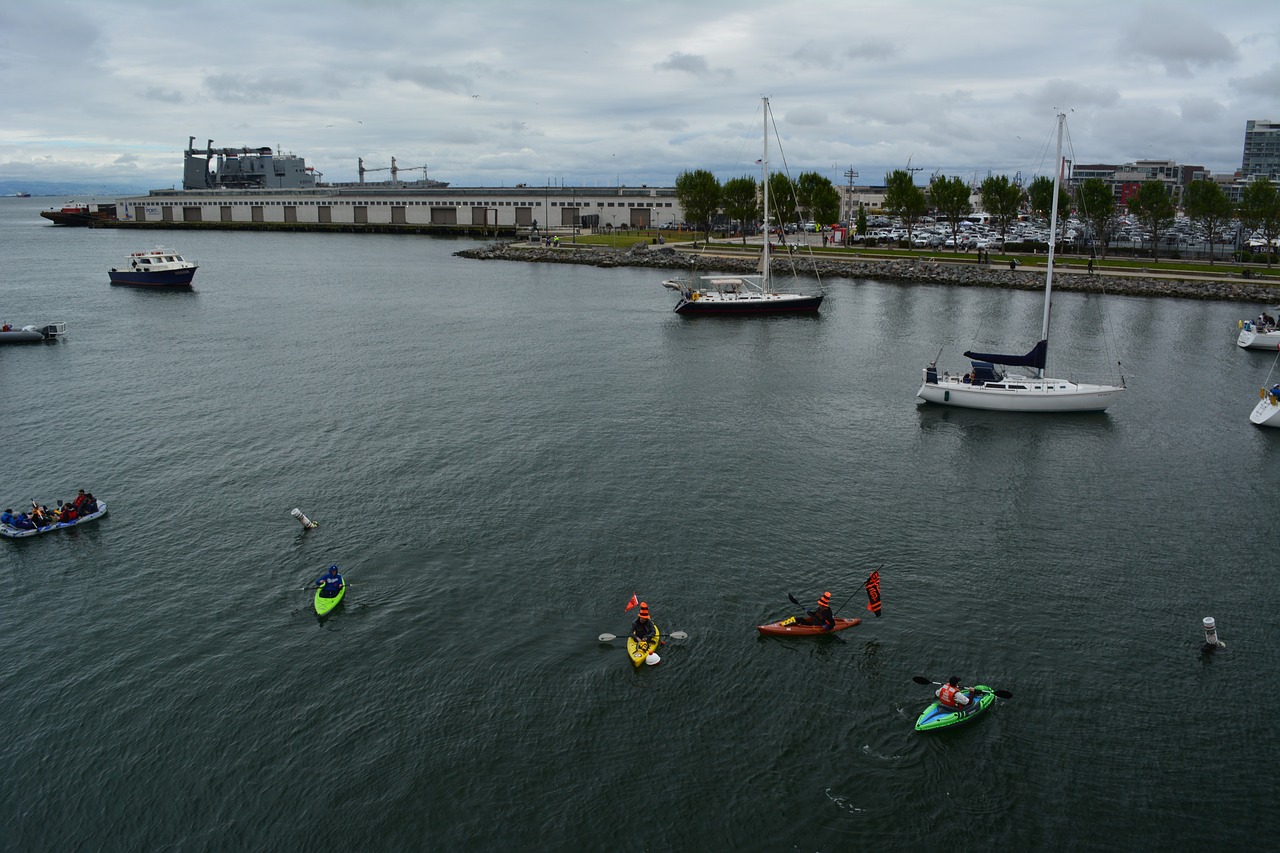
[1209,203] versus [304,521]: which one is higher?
[1209,203]

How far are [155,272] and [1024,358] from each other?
113 metres

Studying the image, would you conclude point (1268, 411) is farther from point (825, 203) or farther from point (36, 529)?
point (825, 203)

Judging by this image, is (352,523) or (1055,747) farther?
(352,523)

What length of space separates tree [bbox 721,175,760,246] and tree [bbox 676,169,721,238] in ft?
5.89

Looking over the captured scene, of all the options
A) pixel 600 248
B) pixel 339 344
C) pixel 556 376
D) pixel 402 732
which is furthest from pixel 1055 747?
pixel 600 248

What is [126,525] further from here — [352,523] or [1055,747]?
[1055,747]

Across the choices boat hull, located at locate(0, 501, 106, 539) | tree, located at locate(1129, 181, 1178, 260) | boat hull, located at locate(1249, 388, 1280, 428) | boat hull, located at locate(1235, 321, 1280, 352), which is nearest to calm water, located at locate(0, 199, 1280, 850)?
boat hull, located at locate(0, 501, 106, 539)

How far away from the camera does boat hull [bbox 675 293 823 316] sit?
323 feet

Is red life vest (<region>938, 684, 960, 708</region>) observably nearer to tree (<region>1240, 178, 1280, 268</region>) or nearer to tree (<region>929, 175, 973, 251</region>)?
tree (<region>1240, 178, 1280, 268</region>)

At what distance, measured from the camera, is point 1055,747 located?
26.6 meters

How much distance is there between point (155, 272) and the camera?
123 m

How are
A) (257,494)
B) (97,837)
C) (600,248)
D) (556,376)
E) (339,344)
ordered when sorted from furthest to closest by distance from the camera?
(600,248) < (339,344) < (556,376) < (257,494) < (97,837)

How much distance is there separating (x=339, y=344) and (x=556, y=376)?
1003 inches

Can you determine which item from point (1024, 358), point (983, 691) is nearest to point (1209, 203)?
point (1024, 358)
